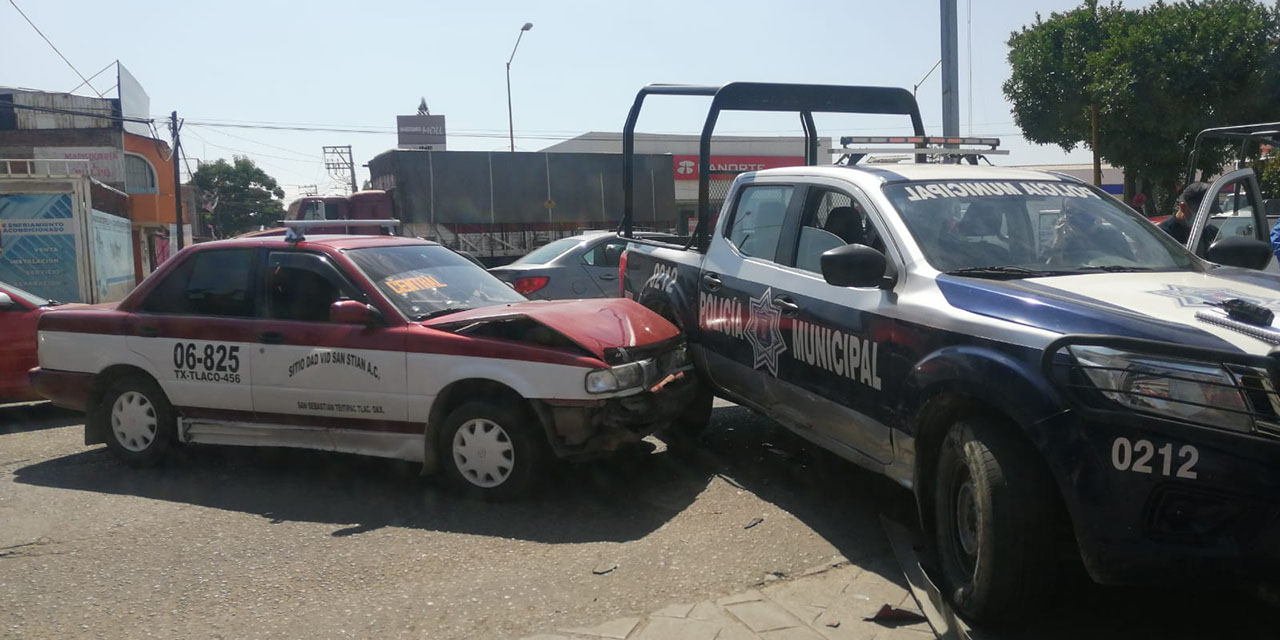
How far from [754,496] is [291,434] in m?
2.85

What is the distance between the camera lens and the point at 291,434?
5.97 metres

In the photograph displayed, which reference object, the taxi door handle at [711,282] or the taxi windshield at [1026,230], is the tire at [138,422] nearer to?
the taxi door handle at [711,282]

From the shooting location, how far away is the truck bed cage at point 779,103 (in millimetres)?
7371

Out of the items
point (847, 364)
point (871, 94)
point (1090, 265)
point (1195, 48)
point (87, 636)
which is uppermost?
point (1195, 48)

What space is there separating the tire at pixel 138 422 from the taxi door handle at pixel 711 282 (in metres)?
3.58

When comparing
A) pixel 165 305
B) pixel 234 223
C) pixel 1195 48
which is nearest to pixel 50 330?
pixel 165 305

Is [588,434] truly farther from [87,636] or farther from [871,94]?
[871,94]

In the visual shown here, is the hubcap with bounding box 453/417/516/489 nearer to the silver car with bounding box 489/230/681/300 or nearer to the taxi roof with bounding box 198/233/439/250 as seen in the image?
the taxi roof with bounding box 198/233/439/250

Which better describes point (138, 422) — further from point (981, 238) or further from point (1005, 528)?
point (1005, 528)

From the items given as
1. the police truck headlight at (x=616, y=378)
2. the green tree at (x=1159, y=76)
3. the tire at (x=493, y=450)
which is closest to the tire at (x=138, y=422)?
the tire at (x=493, y=450)

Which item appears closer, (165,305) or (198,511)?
(198,511)

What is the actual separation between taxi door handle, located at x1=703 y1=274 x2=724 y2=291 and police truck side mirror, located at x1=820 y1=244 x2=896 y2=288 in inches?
71.5

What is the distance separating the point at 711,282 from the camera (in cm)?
621

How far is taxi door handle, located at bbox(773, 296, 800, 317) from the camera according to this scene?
511cm
